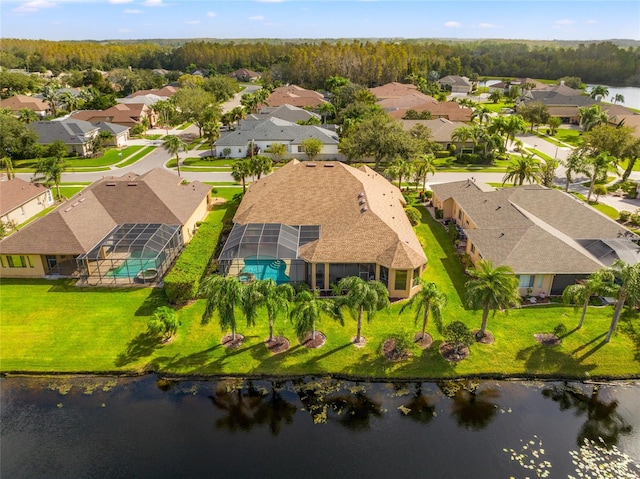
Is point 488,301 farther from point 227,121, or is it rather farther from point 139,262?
point 227,121

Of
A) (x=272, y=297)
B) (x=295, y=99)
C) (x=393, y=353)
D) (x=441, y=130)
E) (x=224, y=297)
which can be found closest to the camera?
(x=224, y=297)

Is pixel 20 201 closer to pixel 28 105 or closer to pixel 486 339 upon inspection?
pixel 486 339

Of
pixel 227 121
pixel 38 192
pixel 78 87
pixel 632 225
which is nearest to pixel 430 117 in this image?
pixel 227 121

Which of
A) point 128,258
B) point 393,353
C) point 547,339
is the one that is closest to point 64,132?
point 128,258

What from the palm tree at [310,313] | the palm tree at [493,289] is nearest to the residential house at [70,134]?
the palm tree at [310,313]

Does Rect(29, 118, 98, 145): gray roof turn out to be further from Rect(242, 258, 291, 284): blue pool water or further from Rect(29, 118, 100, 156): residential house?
Rect(242, 258, 291, 284): blue pool water

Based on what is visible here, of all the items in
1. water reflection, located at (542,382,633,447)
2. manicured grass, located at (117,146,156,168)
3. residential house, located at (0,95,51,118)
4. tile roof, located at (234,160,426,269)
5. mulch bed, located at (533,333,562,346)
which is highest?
residential house, located at (0,95,51,118)

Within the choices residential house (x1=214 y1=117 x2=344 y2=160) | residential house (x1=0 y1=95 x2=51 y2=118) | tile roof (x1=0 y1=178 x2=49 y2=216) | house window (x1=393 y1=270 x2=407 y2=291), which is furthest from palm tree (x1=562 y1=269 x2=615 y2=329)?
residential house (x1=0 y1=95 x2=51 y2=118)
